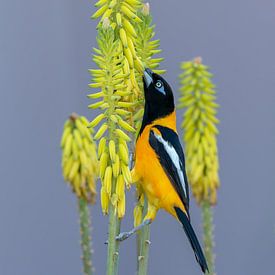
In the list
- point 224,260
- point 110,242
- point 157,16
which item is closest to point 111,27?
point 110,242

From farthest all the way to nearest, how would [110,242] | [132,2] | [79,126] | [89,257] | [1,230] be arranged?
[1,230] → [79,126] → [89,257] → [132,2] → [110,242]

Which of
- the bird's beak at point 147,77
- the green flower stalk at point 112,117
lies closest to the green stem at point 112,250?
the green flower stalk at point 112,117

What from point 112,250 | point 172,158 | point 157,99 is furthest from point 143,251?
point 157,99

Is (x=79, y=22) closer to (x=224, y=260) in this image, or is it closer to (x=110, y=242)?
(x=224, y=260)

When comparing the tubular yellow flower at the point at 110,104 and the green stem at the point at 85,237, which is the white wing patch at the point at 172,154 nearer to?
the green stem at the point at 85,237

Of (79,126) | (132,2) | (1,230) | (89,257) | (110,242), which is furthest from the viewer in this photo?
(1,230)

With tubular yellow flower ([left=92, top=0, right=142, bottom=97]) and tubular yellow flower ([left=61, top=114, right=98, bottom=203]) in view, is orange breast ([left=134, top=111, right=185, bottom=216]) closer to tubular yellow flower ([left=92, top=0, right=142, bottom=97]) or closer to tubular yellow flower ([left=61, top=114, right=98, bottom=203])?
tubular yellow flower ([left=61, top=114, right=98, bottom=203])

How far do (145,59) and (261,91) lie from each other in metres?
1.76

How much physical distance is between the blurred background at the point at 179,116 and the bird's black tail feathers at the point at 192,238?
1.04 metres

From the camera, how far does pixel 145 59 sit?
88.0 inches

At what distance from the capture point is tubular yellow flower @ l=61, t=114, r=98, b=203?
2721 millimetres

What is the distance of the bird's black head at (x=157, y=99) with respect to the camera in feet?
8.36

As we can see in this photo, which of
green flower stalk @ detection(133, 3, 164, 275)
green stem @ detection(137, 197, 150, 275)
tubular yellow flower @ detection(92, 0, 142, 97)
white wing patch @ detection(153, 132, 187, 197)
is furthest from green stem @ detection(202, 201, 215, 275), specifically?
tubular yellow flower @ detection(92, 0, 142, 97)

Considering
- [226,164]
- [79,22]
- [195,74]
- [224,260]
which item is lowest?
[224,260]
